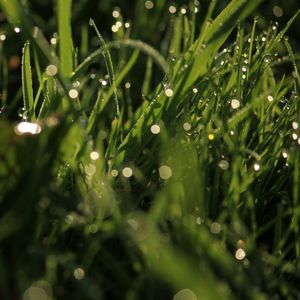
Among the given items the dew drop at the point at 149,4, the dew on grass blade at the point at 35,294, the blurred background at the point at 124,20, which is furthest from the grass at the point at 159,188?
the dew drop at the point at 149,4

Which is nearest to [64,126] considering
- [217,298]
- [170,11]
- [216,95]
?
[217,298]

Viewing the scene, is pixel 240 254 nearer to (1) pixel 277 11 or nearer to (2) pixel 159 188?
(2) pixel 159 188

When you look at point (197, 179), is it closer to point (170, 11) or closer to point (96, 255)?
point (96, 255)

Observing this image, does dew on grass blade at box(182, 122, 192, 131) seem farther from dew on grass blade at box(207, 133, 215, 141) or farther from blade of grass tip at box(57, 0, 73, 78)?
blade of grass tip at box(57, 0, 73, 78)

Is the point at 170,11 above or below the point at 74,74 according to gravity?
above

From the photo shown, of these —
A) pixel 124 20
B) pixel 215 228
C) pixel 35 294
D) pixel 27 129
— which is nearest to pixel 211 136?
pixel 215 228

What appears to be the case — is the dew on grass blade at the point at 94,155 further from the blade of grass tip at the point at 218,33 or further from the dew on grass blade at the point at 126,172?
the blade of grass tip at the point at 218,33

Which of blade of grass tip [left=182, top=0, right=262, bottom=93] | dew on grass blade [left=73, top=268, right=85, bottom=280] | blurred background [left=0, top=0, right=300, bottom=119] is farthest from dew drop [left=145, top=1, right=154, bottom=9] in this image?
dew on grass blade [left=73, top=268, right=85, bottom=280]
